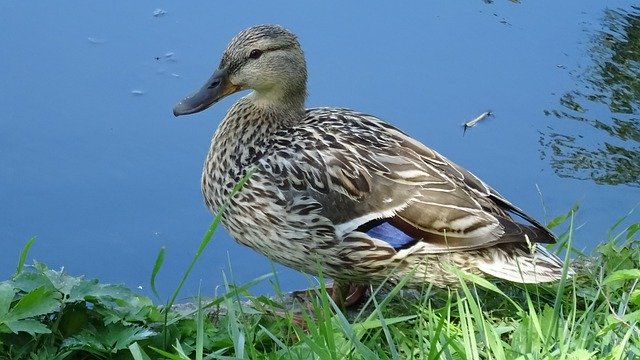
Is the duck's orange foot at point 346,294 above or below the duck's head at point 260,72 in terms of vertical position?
below

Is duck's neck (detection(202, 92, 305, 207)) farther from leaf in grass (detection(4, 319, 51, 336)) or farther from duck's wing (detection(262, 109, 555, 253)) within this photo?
leaf in grass (detection(4, 319, 51, 336))

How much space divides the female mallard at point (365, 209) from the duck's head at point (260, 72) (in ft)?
0.71

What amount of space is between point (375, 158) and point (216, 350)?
3.37 feet

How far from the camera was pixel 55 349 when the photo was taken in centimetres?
303

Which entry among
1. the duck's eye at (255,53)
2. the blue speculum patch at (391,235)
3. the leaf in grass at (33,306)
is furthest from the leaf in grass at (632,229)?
the leaf in grass at (33,306)

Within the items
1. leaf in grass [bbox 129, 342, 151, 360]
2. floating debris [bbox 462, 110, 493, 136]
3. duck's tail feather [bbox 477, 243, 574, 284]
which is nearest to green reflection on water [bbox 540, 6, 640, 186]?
floating debris [bbox 462, 110, 493, 136]

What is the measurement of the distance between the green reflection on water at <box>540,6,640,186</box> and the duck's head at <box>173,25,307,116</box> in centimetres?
166

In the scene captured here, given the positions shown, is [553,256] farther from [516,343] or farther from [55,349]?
[55,349]

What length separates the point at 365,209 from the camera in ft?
12.1

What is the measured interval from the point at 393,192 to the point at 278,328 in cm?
68

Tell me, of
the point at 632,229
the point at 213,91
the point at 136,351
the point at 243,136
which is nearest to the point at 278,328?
the point at 136,351

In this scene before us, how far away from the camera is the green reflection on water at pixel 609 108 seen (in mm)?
5281

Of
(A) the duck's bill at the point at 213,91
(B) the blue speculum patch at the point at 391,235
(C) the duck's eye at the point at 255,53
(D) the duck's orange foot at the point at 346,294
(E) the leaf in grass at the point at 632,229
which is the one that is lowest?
(D) the duck's orange foot at the point at 346,294

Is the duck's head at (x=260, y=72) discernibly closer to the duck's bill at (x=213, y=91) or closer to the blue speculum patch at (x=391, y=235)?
the duck's bill at (x=213, y=91)
